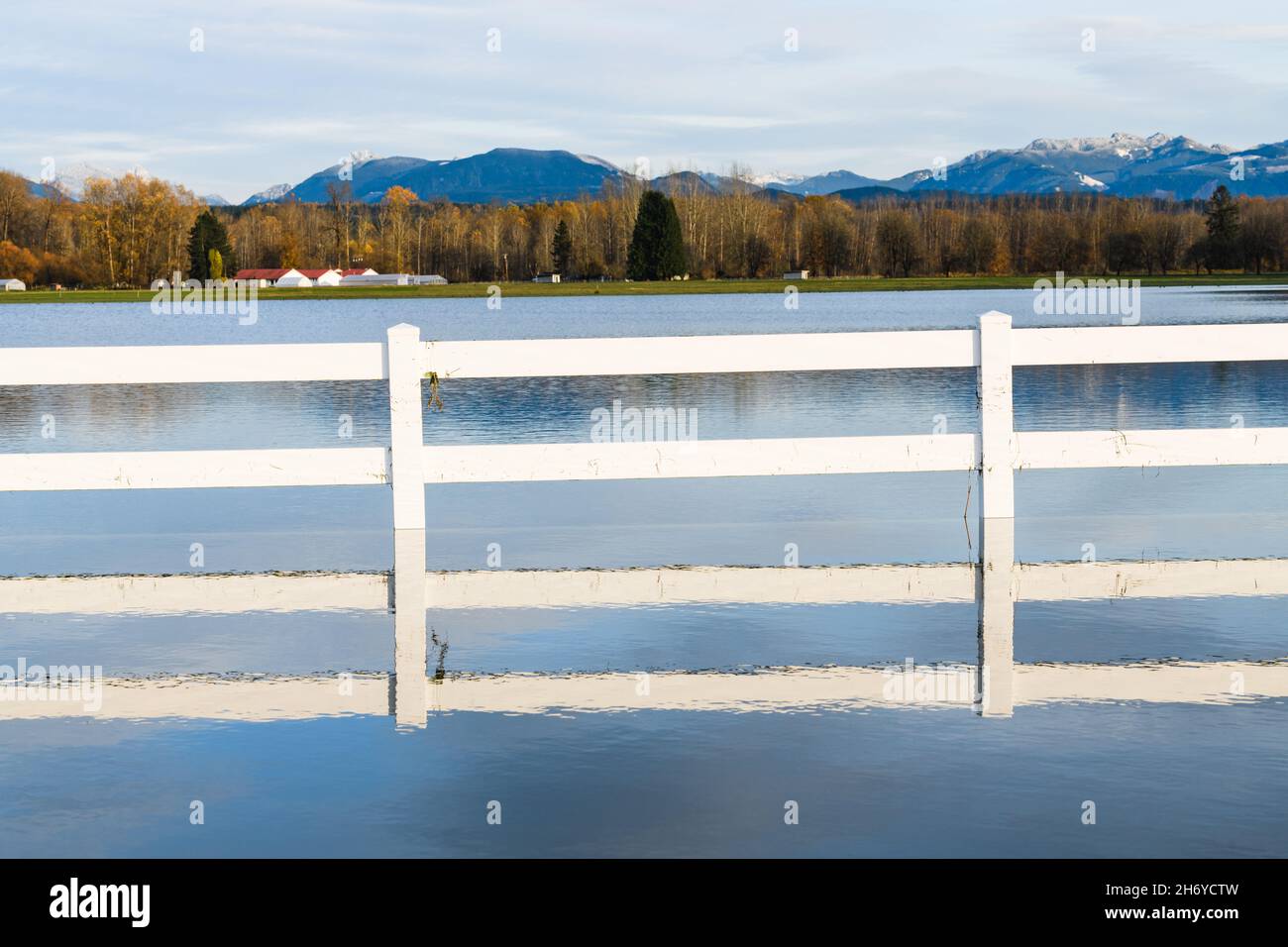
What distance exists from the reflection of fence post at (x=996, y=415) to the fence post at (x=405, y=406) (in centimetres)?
402

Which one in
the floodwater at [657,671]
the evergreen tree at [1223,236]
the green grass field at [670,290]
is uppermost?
the evergreen tree at [1223,236]

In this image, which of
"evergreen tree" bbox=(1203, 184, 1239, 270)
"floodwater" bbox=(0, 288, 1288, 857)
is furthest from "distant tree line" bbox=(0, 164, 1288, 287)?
"floodwater" bbox=(0, 288, 1288, 857)

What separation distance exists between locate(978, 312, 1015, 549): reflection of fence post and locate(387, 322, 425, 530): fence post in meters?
4.02

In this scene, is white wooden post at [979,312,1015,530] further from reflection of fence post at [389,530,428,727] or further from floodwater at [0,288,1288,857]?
reflection of fence post at [389,530,428,727]

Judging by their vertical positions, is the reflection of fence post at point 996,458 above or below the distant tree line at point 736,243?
below

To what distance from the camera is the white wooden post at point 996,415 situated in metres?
11.0

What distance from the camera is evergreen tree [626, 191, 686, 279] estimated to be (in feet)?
611

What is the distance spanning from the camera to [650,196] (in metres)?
188

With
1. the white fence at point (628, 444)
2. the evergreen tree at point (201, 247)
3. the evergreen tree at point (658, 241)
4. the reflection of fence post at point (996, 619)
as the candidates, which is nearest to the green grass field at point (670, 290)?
the evergreen tree at point (201, 247)

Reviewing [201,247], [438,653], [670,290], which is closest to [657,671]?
[438,653]

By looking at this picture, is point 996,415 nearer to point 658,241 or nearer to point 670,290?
point 670,290

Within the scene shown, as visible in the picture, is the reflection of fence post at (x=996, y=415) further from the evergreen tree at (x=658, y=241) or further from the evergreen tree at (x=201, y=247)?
the evergreen tree at (x=201, y=247)
